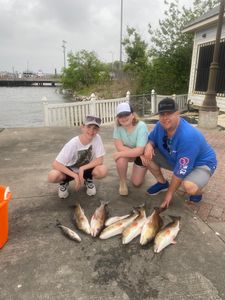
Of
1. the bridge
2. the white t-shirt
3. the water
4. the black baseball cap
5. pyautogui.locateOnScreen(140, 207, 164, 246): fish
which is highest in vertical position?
the black baseball cap

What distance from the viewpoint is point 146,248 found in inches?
99.7

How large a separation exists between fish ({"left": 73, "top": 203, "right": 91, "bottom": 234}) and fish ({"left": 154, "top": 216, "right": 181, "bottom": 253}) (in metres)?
0.69

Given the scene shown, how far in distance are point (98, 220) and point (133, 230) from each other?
1.32ft

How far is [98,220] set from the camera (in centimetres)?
285

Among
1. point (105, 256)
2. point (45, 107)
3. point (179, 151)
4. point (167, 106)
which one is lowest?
point (105, 256)

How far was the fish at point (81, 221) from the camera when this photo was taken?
278cm

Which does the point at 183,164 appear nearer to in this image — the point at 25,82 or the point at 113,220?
the point at 113,220

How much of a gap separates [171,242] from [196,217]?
627 mm

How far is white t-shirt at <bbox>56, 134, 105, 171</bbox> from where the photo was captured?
3.22 m

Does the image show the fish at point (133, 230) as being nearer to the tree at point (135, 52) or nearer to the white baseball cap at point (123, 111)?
the white baseball cap at point (123, 111)

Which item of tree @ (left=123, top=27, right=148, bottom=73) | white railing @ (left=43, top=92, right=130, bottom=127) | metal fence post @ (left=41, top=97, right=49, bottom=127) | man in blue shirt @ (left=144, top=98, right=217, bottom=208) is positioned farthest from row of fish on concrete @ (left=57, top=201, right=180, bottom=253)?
tree @ (left=123, top=27, right=148, bottom=73)

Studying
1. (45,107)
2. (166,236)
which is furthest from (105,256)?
(45,107)

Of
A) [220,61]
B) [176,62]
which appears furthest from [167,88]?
[220,61]

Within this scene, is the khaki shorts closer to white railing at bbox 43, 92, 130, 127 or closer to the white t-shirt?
the white t-shirt
